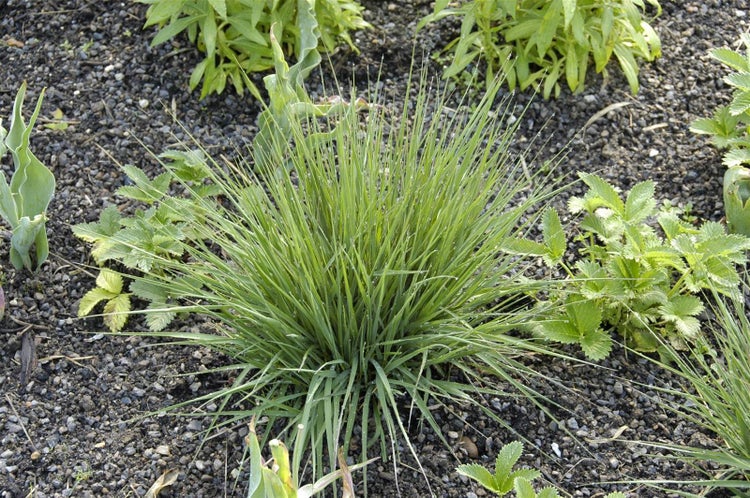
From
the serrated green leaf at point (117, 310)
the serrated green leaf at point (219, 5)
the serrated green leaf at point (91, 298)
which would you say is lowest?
the serrated green leaf at point (117, 310)

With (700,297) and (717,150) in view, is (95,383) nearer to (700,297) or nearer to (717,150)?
(700,297)

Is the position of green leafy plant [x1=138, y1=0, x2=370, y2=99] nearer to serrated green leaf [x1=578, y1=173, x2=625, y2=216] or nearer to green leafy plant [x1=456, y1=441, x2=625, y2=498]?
serrated green leaf [x1=578, y1=173, x2=625, y2=216]

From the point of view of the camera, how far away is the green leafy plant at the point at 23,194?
9.45ft

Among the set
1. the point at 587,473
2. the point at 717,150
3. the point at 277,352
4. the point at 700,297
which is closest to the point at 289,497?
the point at 277,352

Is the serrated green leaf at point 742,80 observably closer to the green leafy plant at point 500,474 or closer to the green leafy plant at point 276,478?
the green leafy plant at point 500,474

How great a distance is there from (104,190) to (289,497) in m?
1.94

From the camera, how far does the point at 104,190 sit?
3.45 m

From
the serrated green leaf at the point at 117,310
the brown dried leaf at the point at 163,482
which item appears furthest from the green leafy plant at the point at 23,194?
the brown dried leaf at the point at 163,482

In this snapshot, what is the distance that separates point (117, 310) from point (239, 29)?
4.01 ft

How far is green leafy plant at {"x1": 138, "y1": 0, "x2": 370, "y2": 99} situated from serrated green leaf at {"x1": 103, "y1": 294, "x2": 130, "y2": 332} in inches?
40.2

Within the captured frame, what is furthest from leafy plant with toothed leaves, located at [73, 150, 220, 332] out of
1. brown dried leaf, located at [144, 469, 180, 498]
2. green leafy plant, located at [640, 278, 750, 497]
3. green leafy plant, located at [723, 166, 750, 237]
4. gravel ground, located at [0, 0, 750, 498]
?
green leafy plant, located at [723, 166, 750, 237]

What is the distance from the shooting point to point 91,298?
3.01 meters

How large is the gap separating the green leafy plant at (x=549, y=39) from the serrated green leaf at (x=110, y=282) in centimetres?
154

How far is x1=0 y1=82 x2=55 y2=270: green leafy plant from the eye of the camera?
2.88 meters
